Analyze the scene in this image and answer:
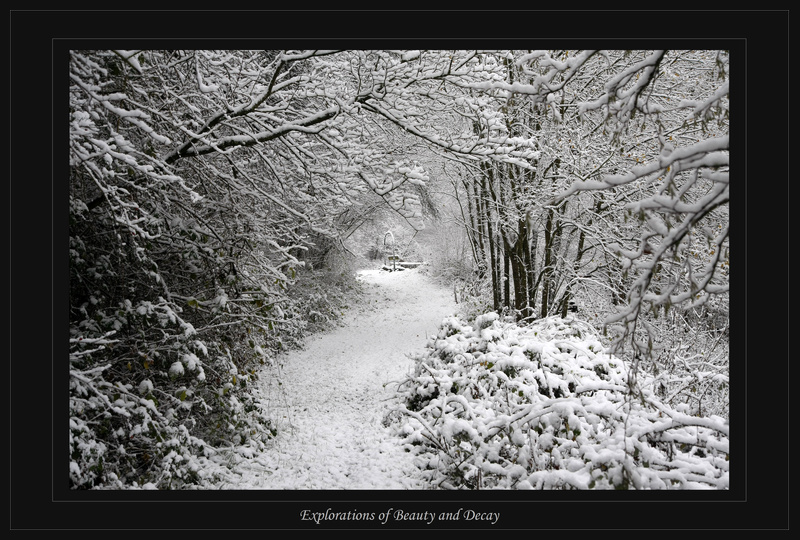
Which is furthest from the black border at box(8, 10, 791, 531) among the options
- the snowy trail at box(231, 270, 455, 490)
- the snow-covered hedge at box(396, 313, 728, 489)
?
the snowy trail at box(231, 270, 455, 490)

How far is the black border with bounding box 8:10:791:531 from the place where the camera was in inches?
81.0

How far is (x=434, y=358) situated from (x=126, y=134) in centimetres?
402

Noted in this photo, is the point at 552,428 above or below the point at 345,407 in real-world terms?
above

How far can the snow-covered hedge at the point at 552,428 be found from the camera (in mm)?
2238

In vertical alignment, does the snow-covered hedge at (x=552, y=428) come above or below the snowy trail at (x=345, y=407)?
above

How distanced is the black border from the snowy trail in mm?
1179
